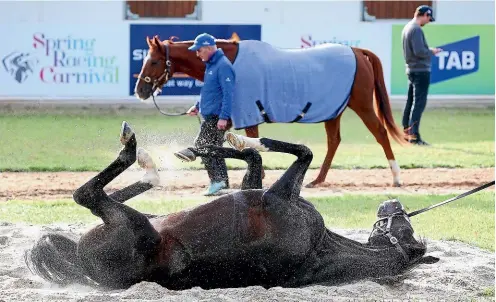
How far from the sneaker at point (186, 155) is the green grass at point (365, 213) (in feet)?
9.22

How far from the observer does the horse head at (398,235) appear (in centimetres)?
602

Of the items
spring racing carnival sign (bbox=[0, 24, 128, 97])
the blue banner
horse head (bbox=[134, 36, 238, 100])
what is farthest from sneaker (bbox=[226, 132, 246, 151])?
the blue banner

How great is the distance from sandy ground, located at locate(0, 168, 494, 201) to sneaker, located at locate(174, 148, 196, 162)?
4599 mm

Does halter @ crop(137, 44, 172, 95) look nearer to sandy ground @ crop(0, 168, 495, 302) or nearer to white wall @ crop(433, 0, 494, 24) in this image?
sandy ground @ crop(0, 168, 495, 302)

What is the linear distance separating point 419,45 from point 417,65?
44 centimetres

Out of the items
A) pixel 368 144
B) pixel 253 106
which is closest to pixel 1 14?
pixel 368 144

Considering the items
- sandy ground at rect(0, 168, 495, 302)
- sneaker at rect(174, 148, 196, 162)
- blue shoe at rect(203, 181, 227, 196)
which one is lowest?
blue shoe at rect(203, 181, 227, 196)

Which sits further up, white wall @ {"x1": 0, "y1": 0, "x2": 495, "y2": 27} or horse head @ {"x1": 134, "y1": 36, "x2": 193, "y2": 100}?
white wall @ {"x1": 0, "y1": 0, "x2": 495, "y2": 27}

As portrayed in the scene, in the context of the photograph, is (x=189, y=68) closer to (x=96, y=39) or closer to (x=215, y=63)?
(x=215, y=63)

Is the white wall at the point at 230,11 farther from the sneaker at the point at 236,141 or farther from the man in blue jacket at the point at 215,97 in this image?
the sneaker at the point at 236,141

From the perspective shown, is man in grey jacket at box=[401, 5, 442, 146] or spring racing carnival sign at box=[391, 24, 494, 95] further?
spring racing carnival sign at box=[391, 24, 494, 95]

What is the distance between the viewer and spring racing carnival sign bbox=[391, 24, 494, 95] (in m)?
19.8

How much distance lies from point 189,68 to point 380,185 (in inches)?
97.1

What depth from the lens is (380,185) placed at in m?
11.9
